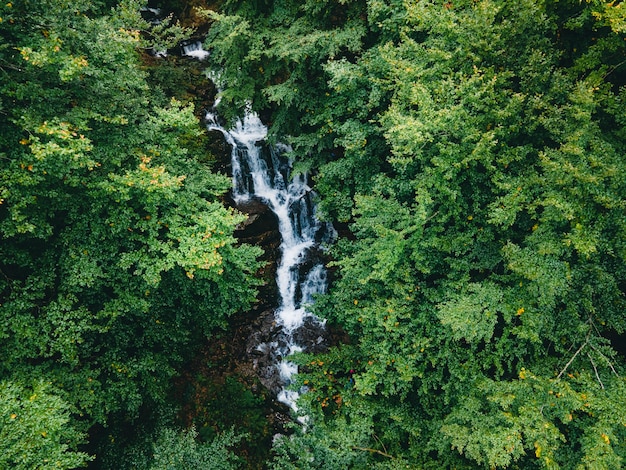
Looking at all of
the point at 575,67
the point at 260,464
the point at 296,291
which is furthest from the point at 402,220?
the point at 260,464

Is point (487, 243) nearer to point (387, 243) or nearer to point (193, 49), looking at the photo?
point (387, 243)

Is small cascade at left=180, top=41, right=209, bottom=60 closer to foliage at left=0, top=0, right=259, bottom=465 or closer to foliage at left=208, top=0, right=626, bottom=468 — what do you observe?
foliage at left=0, top=0, right=259, bottom=465

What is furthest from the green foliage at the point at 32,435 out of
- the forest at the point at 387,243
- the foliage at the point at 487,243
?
the foliage at the point at 487,243

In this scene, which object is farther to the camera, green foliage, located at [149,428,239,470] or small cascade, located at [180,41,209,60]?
small cascade, located at [180,41,209,60]

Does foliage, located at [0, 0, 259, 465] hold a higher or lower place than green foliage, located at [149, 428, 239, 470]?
higher

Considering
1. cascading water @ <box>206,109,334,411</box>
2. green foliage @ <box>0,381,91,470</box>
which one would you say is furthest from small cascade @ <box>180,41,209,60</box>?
green foliage @ <box>0,381,91,470</box>

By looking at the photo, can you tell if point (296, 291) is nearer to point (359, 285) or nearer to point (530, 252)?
point (359, 285)
